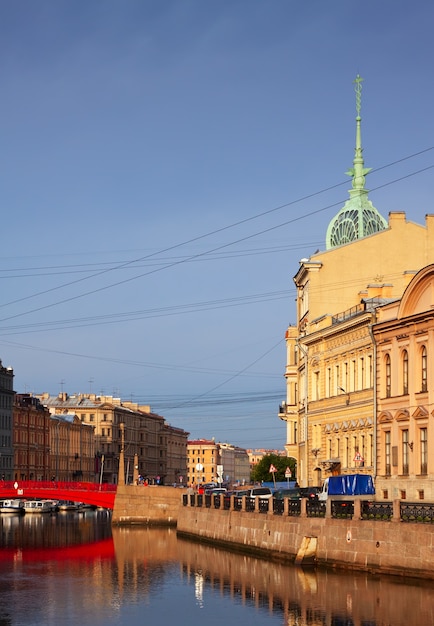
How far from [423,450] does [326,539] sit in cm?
1161

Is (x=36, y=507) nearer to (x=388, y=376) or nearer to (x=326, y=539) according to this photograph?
(x=388, y=376)

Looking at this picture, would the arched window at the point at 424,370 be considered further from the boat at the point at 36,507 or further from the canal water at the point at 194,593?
the boat at the point at 36,507

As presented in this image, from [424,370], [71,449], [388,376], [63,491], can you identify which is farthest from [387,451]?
[71,449]

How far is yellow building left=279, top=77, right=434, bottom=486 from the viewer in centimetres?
6397

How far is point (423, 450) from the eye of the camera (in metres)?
54.4

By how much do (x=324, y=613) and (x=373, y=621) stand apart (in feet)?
7.00

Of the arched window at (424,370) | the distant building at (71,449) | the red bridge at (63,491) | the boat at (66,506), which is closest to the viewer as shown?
the arched window at (424,370)

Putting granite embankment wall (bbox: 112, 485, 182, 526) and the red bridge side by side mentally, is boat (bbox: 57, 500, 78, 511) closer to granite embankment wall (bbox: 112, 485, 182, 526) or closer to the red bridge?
the red bridge

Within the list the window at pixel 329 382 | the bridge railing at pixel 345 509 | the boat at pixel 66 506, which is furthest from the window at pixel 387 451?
the boat at pixel 66 506

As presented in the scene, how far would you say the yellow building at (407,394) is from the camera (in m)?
53.8

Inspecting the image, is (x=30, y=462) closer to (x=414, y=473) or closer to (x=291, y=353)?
(x=291, y=353)

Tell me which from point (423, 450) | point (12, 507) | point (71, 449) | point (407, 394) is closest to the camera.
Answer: point (423, 450)

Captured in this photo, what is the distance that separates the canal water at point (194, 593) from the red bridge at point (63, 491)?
30258mm

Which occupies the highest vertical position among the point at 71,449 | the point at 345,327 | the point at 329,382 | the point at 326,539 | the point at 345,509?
the point at 345,327
